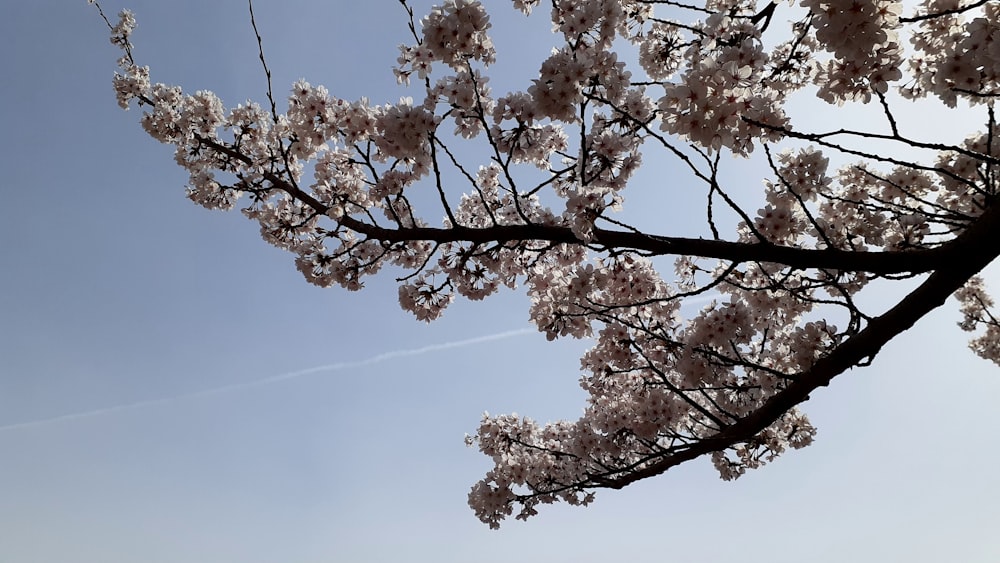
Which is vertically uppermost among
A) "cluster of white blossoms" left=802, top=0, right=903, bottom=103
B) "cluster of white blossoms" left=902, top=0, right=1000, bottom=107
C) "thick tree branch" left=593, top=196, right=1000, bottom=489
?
"cluster of white blossoms" left=902, top=0, right=1000, bottom=107

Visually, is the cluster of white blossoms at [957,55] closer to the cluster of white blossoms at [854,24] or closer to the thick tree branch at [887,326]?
the cluster of white blossoms at [854,24]

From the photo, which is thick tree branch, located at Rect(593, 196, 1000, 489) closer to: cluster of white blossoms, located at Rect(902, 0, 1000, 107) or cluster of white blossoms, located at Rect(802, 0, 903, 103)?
cluster of white blossoms, located at Rect(902, 0, 1000, 107)

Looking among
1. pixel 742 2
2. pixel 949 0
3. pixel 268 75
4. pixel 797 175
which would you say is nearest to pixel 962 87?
pixel 949 0

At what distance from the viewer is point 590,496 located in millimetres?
9758

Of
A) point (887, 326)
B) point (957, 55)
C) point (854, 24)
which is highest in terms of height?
point (957, 55)

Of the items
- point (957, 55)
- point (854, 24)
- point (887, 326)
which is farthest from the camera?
point (957, 55)

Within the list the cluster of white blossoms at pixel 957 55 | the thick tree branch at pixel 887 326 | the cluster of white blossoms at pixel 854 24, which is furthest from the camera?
the cluster of white blossoms at pixel 957 55

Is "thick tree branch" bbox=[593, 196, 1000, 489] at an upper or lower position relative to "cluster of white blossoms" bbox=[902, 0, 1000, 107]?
lower

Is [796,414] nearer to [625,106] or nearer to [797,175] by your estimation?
[797,175]

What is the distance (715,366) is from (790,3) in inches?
162

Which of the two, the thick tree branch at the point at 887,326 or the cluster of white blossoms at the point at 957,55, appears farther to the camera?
the cluster of white blossoms at the point at 957,55

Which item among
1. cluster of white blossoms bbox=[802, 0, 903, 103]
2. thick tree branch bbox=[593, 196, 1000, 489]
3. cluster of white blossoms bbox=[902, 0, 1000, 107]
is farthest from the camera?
cluster of white blossoms bbox=[902, 0, 1000, 107]

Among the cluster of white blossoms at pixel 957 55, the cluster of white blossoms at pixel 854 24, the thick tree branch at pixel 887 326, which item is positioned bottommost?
the thick tree branch at pixel 887 326

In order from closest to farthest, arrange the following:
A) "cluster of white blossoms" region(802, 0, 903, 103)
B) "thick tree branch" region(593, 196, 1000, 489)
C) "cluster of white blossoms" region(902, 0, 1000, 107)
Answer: "cluster of white blossoms" region(802, 0, 903, 103) < "thick tree branch" region(593, 196, 1000, 489) < "cluster of white blossoms" region(902, 0, 1000, 107)
